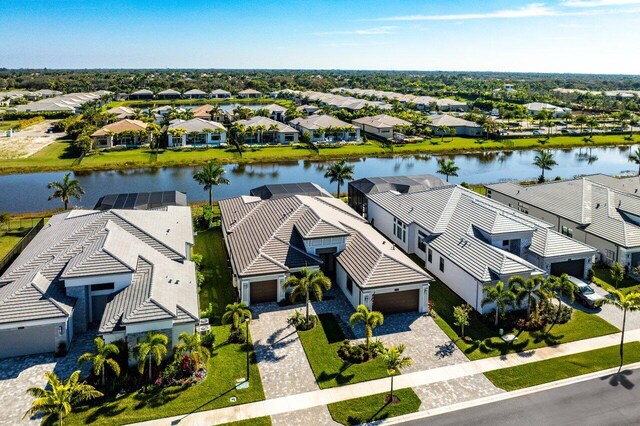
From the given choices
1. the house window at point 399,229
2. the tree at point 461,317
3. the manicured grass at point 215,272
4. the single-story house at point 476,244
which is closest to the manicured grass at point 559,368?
the tree at point 461,317

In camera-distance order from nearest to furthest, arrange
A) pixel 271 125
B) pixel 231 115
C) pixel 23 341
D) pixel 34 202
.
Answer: pixel 23 341 < pixel 34 202 < pixel 271 125 < pixel 231 115

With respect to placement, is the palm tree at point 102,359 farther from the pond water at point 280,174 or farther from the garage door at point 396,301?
the pond water at point 280,174

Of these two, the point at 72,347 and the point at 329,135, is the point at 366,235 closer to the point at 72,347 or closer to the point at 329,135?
the point at 72,347

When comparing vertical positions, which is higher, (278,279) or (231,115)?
(231,115)

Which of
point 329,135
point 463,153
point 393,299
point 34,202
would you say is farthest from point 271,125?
point 393,299

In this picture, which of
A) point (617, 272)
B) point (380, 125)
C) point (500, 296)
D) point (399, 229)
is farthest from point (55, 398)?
point (380, 125)
